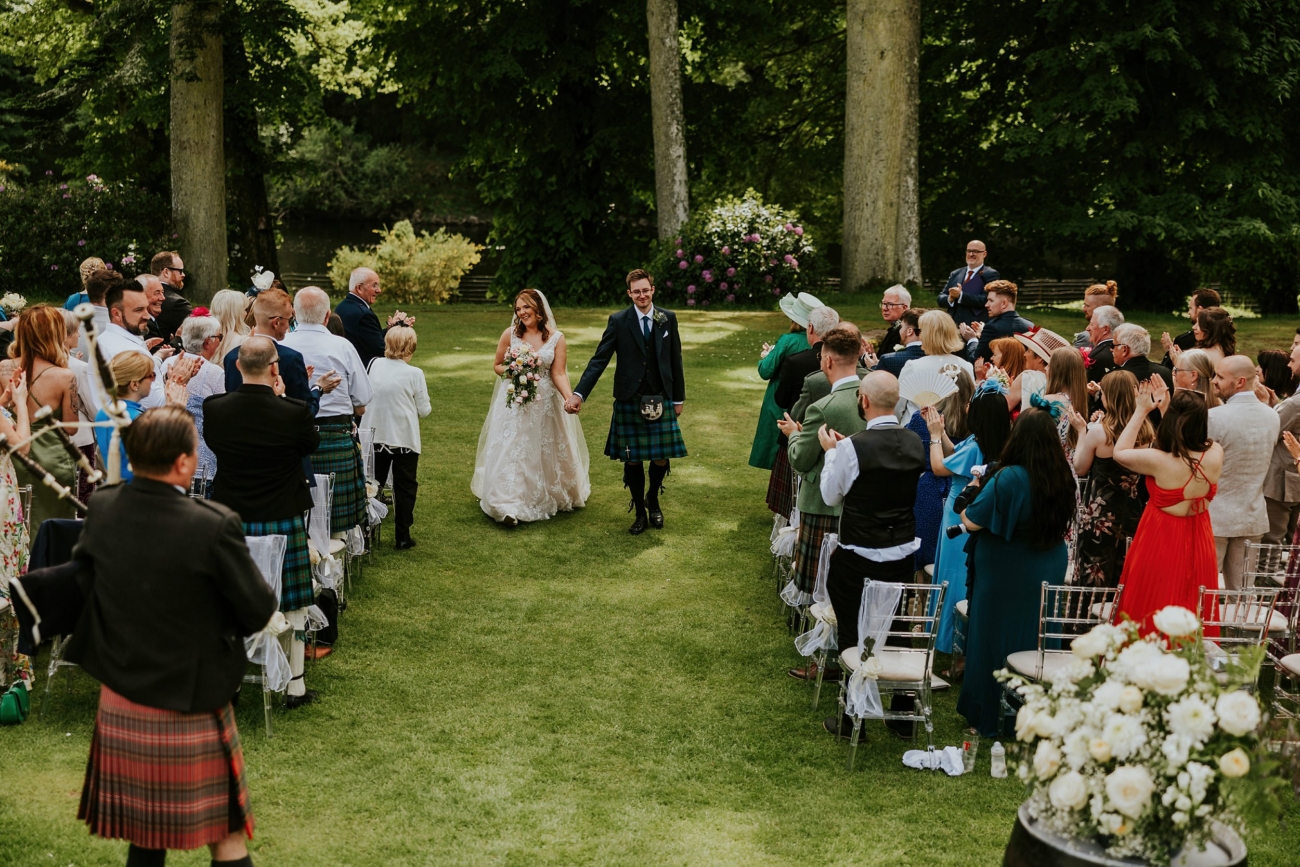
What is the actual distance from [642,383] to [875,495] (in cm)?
397

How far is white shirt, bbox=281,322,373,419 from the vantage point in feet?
25.3

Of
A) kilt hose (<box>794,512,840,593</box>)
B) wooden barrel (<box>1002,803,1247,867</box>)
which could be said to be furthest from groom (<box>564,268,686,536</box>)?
wooden barrel (<box>1002,803,1247,867</box>)

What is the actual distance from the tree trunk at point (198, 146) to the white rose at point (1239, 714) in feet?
60.8

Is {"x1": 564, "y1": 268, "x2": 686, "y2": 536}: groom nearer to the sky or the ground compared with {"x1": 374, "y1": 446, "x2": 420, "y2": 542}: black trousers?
nearer to the sky

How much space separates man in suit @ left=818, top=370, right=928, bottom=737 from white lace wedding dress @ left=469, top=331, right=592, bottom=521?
4193mm

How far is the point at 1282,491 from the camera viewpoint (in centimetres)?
768

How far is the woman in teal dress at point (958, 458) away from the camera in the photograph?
6426 mm

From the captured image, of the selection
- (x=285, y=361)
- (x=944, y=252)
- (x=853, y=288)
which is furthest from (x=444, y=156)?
(x=285, y=361)

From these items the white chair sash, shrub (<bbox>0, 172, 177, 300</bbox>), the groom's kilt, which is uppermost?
shrub (<bbox>0, 172, 177, 300</bbox>)

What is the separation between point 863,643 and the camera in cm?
591

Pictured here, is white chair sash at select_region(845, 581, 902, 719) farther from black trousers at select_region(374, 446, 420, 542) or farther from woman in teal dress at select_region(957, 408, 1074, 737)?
black trousers at select_region(374, 446, 420, 542)

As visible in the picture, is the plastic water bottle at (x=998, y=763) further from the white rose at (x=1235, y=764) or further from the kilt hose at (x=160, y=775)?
the kilt hose at (x=160, y=775)

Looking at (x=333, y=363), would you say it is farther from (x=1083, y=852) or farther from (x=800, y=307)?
(x=1083, y=852)

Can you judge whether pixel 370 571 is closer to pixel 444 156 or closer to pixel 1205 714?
pixel 1205 714
